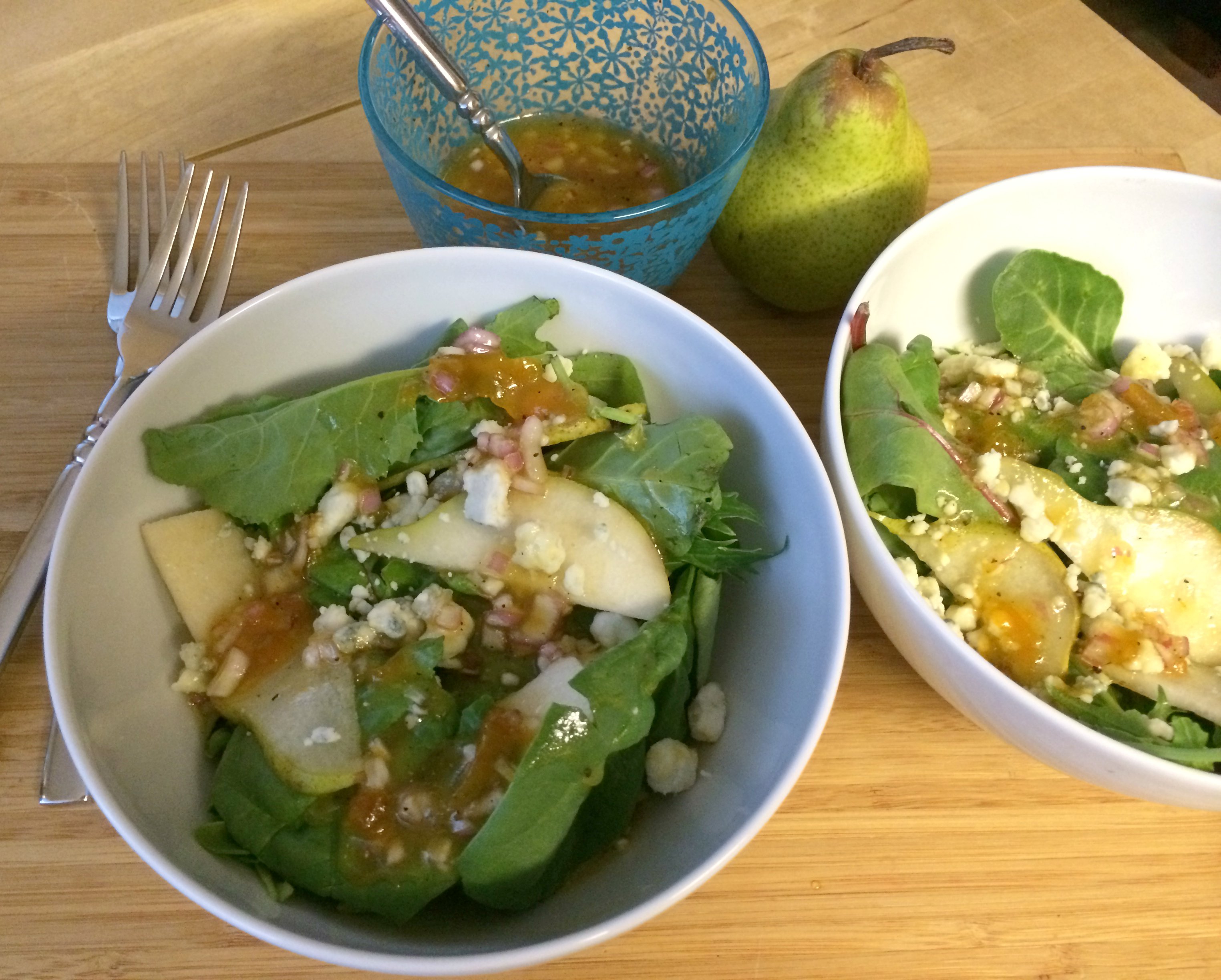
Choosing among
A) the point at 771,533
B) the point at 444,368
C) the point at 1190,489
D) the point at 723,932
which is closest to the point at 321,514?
the point at 444,368

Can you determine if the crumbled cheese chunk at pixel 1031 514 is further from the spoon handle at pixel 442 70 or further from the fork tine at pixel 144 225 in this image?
the fork tine at pixel 144 225

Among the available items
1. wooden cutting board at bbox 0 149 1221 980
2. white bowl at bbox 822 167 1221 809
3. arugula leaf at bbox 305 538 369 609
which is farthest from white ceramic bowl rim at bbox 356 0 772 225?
wooden cutting board at bbox 0 149 1221 980

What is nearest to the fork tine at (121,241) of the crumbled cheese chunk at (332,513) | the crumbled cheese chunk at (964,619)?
the crumbled cheese chunk at (332,513)

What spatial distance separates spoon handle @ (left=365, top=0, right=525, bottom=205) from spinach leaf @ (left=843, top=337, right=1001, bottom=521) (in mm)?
617

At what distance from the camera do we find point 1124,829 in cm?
110

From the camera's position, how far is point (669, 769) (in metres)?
0.96

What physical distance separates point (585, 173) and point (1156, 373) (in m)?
0.92

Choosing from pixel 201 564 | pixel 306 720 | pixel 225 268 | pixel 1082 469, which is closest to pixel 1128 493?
pixel 1082 469

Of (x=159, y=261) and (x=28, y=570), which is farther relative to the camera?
(x=159, y=261)

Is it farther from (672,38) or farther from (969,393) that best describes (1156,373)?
(672,38)

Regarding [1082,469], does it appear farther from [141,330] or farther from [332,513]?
[141,330]

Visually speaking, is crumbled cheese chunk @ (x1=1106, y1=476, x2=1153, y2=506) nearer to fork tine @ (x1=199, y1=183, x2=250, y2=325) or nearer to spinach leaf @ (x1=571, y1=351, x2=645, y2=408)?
spinach leaf @ (x1=571, y1=351, x2=645, y2=408)

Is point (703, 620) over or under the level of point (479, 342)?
under

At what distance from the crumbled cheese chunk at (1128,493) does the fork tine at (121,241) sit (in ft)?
4.72
